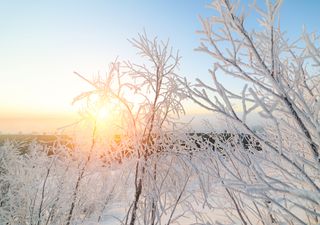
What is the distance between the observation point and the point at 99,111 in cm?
520

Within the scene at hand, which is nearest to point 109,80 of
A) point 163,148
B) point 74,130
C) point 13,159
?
point 163,148

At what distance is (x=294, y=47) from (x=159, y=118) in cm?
224

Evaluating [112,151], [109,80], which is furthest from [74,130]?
[109,80]

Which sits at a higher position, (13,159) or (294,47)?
(294,47)

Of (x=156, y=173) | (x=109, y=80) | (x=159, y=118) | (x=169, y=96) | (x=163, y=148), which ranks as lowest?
(x=156, y=173)

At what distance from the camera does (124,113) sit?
13.6 feet

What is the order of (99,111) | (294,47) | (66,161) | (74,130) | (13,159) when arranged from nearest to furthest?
(294,47)
(99,111)
(74,130)
(66,161)
(13,159)

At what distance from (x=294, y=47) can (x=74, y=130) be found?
4948mm

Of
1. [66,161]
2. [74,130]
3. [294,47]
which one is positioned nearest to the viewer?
[294,47]

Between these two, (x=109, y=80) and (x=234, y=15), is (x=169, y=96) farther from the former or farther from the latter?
(x=234, y=15)

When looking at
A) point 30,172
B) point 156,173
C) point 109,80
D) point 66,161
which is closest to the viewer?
point 156,173

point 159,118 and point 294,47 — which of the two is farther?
point 159,118

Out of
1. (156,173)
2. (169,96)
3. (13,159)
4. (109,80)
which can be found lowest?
(13,159)

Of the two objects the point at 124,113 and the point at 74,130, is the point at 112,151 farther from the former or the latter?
the point at 74,130
